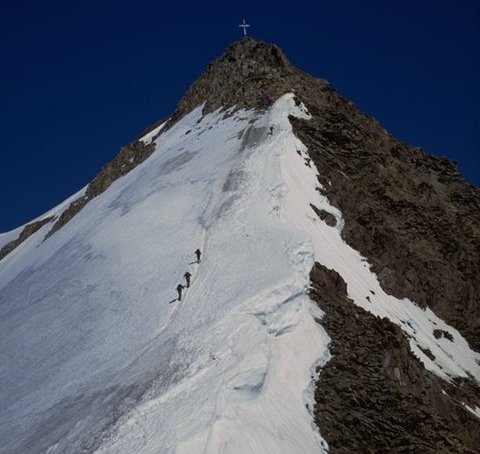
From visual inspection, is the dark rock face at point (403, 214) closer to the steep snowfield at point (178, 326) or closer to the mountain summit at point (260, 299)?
the mountain summit at point (260, 299)

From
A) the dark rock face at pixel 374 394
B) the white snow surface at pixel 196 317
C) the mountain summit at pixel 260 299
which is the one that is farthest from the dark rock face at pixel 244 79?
the dark rock face at pixel 374 394

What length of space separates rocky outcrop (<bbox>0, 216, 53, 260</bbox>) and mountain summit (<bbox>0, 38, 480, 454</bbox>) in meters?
12.5

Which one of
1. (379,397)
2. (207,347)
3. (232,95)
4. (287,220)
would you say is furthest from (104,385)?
(232,95)

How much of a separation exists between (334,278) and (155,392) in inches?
310

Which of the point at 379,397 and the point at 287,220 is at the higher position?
the point at 287,220

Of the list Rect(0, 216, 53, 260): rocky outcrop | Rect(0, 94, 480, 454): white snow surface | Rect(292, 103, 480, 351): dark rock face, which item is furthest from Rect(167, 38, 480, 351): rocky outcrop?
Rect(0, 216, 53, 260): rocky outcrop

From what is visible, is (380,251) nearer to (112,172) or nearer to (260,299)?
(260,299)

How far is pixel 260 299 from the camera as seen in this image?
21031 millimetres

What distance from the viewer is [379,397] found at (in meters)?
18.5

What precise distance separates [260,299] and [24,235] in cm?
4576

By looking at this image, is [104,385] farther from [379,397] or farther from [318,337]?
[379,397]

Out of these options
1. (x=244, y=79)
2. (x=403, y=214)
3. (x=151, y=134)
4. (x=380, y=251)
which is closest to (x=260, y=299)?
(x=380, y=251)

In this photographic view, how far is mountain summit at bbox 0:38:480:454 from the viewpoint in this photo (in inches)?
701

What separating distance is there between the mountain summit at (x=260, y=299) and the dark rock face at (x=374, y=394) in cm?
6
